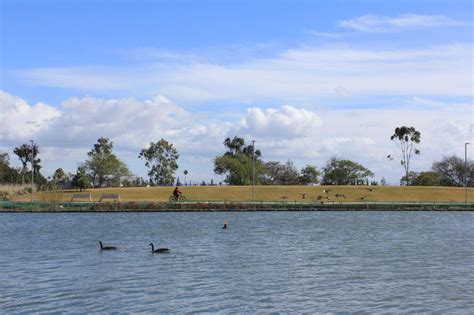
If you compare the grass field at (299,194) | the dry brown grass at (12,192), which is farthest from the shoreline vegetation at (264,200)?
the dry brown grass at (12,192)

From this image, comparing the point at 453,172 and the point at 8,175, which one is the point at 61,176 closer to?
the point at 8,175

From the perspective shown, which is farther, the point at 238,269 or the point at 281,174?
the point at 281,174

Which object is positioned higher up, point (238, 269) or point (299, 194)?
point (299, 194)

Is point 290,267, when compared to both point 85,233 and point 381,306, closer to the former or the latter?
point 381,306

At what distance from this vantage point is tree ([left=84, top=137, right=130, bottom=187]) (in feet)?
468

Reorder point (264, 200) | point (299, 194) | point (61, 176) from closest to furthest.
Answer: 1. point (264, 200)
2. point (299, 194)
3. point (61, 176)

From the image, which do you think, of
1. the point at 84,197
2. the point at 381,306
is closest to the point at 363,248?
the point at 381,306

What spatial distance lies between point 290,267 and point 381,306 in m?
9.98

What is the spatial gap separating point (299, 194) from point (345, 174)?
3918cm

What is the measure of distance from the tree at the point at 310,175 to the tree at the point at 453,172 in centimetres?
2630

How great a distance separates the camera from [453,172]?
499ft

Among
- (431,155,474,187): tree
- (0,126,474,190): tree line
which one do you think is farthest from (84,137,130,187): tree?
(431,155,474,187): tree

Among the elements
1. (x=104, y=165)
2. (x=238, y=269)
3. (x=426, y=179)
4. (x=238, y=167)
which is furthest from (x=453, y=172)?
(x=238, y=269)

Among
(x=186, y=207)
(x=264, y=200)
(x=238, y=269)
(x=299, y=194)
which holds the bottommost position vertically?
(x=238, y=269)
